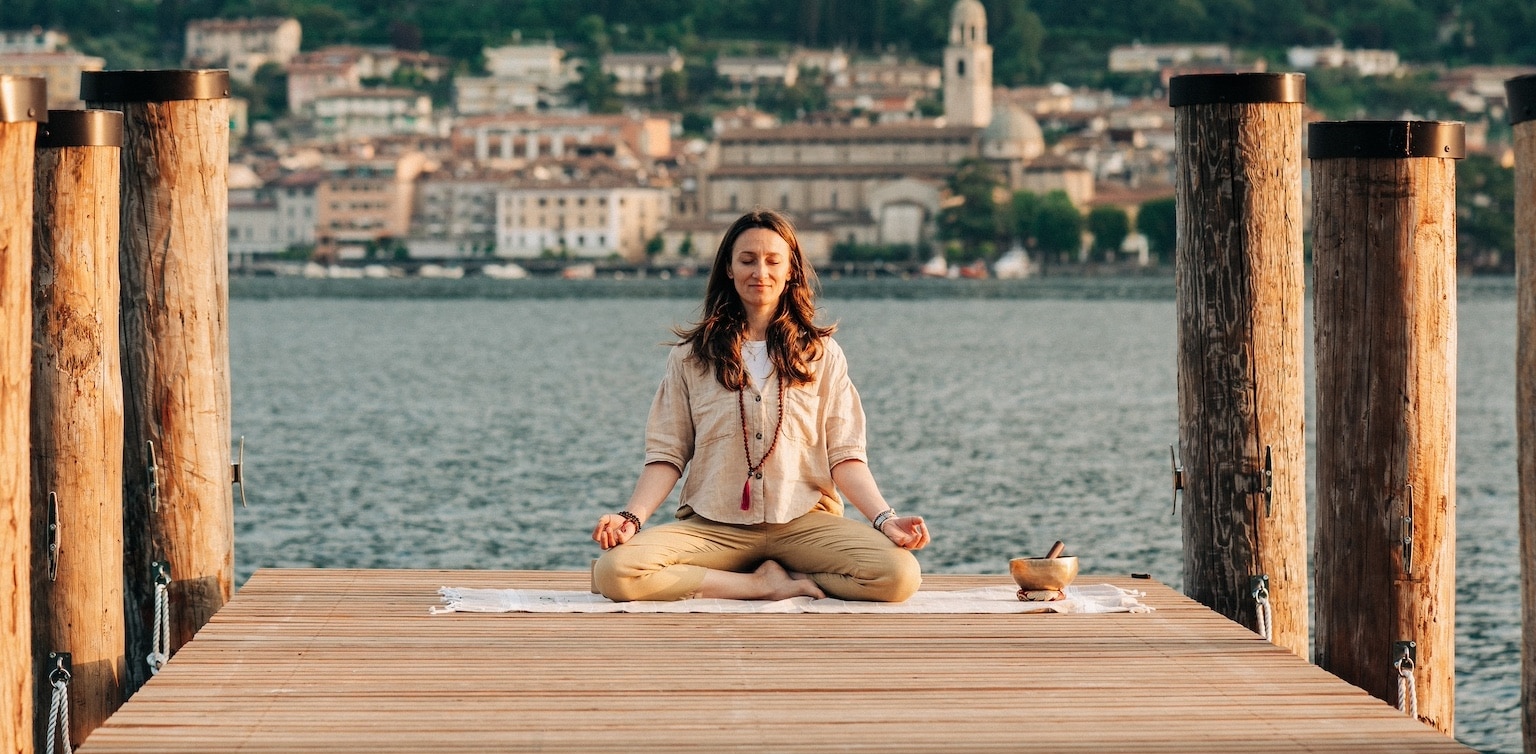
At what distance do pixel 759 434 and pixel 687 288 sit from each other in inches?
3549

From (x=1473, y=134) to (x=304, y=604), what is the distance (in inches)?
4568

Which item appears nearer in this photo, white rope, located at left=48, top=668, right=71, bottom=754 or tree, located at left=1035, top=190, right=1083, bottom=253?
white rope, located at left=48, top=668, right=71, bottom=754

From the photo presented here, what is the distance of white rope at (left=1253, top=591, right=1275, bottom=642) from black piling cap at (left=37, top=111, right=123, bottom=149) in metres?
2.60

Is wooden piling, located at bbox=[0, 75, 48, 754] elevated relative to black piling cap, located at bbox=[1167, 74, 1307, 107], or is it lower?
lower

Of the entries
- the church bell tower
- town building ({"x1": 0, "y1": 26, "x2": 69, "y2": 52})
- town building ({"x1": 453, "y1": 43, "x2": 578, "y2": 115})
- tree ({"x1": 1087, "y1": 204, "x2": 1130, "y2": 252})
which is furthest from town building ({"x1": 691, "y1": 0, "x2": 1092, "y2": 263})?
town building ({"x1": 0, "y1": 26, "x2": 69, "y2": 52})

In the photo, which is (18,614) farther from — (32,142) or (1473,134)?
(1473,134)

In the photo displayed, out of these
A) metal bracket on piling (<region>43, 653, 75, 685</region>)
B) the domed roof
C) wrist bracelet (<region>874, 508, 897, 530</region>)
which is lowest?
metal bracket on piling (<region>43, 653, 75, 685</region>)

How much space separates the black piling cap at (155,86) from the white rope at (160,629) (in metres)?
1.05

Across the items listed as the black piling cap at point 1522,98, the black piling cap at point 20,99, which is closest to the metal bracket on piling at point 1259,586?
the black piling cap at point 1522,98

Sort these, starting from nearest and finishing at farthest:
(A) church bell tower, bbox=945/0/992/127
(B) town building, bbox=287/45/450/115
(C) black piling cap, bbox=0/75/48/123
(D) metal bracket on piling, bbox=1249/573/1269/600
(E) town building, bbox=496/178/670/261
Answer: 1. (C) black piling cap, bbox=0/75/48/123
2. (D) metal bracket on piling, bbox=1249/573/1269/600
3. (E) town building, bbox=496/178/670/261
4. (A) church bell tower, bbox=945/0/992/127
5. (B) town building, bbox=287/45/450/115

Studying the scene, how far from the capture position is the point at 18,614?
13.0 feet

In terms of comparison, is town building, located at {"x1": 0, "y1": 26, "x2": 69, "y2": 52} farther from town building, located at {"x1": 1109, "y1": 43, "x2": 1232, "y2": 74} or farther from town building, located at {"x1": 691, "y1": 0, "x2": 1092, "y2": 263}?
town building, located at {"x1": 1109, "y1": 43, "x2": 1232, "y2": 74}

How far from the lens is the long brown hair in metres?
5.09

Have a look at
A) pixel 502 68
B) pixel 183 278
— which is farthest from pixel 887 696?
pixel 502 68
